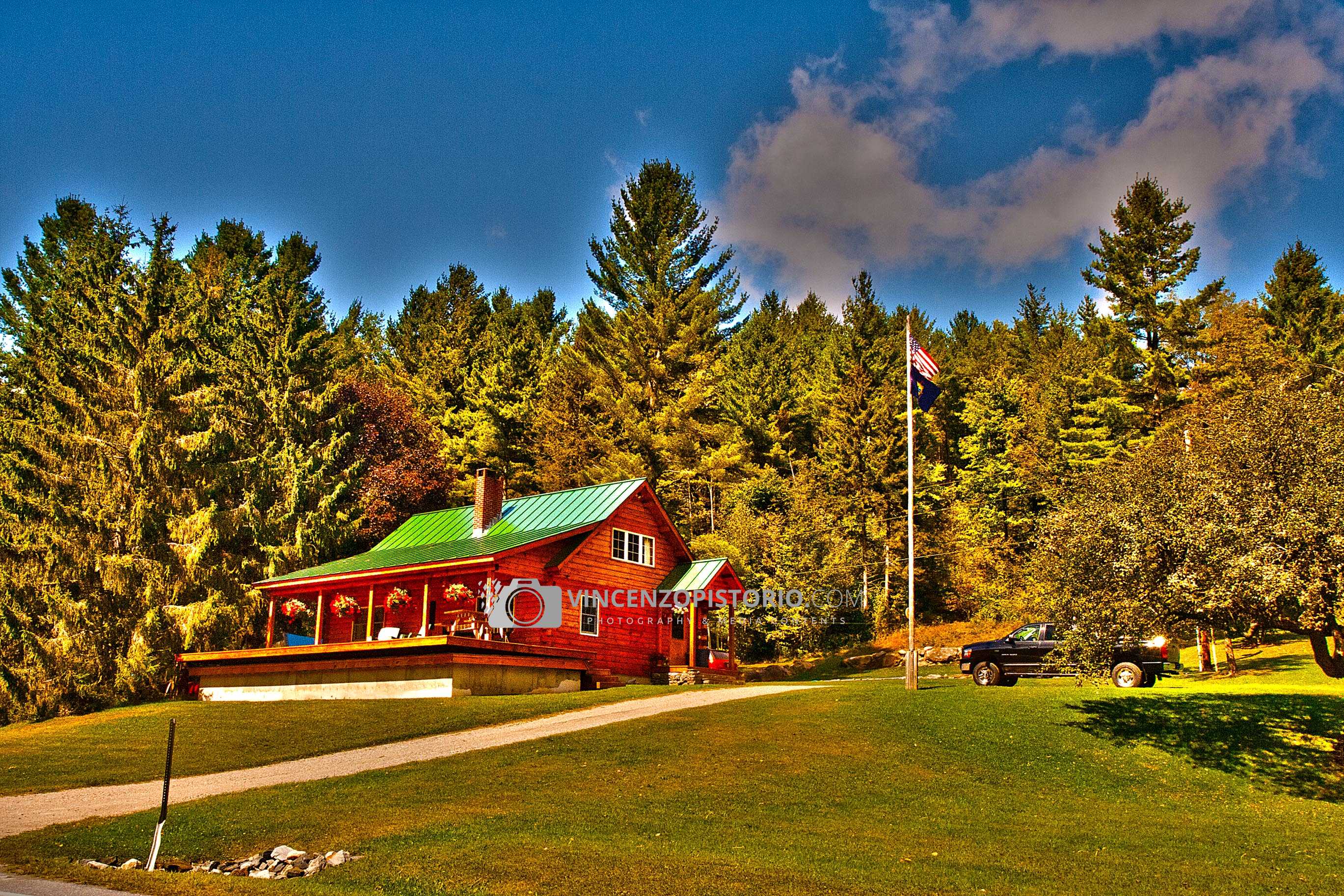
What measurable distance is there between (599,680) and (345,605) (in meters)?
8.84

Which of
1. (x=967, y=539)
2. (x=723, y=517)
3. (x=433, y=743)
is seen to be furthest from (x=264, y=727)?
(x=967, y=539)

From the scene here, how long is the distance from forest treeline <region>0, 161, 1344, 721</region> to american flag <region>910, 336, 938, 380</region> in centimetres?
511

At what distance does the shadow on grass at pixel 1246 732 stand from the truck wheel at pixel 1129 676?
2.41 metres

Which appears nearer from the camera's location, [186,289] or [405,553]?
[405,553]

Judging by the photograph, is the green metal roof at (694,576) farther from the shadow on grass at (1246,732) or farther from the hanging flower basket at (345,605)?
the shadow on grass at (1246,732)

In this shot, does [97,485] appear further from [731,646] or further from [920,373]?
[920,373]

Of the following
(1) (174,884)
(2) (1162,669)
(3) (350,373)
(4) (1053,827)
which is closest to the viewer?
(1) (174,884)

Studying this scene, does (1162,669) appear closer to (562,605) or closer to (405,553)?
(562,605)

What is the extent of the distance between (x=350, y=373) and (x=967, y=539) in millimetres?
36158

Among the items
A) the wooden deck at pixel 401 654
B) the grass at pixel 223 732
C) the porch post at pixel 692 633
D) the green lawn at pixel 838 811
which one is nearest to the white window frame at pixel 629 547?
the porch post at pixel 692 633

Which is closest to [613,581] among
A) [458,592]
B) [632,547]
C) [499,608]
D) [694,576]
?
[632,547]

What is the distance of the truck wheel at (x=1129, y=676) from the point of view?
81.5 ft

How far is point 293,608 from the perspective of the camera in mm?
32875

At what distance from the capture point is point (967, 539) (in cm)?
4919
